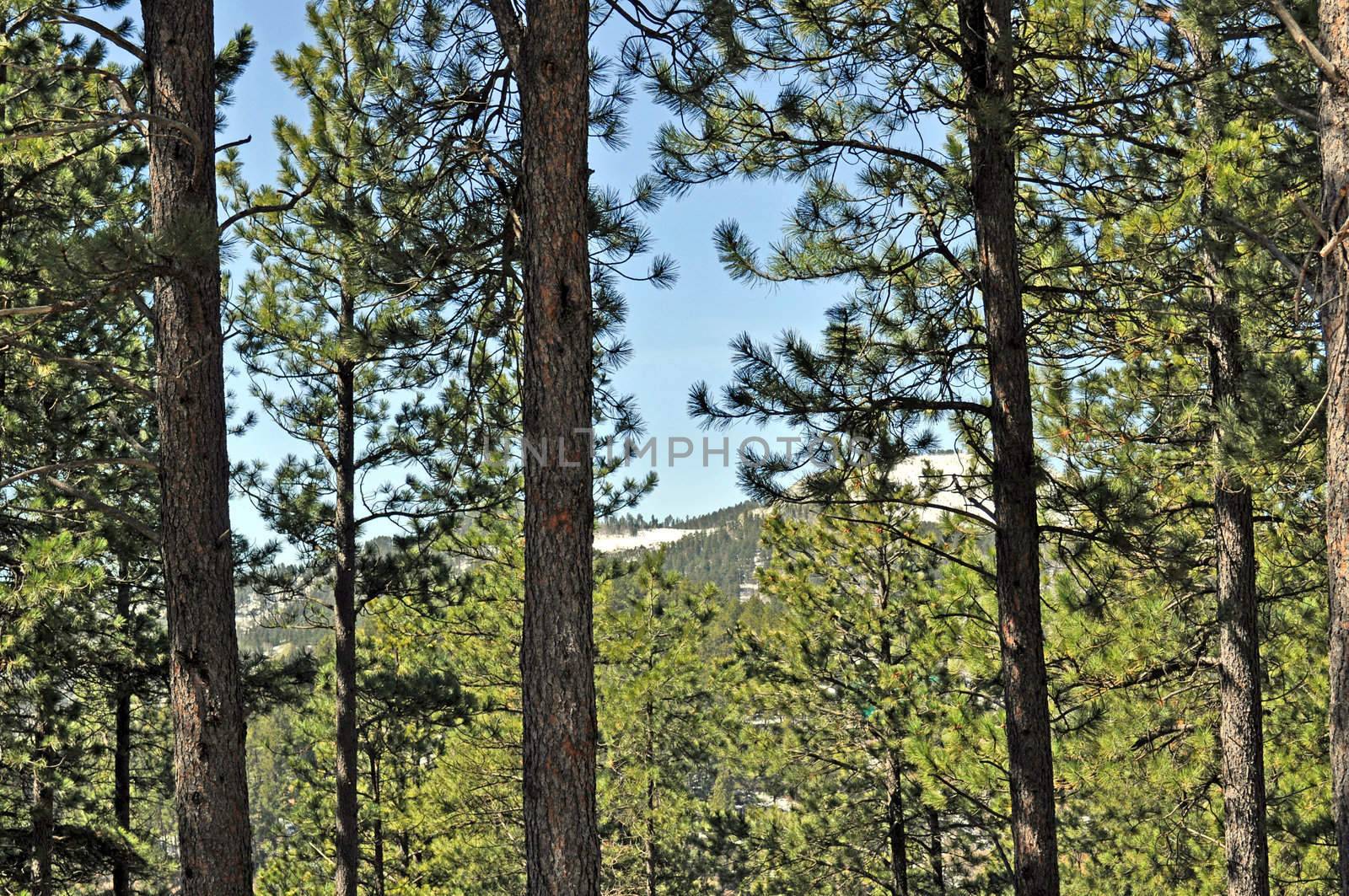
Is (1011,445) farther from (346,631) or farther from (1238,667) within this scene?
(346,631)

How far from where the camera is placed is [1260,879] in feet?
20.2

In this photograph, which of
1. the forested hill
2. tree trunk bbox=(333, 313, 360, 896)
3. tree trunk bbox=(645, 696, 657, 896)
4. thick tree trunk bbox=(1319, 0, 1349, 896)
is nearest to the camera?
thick tree trunk bbox=(1319, 0, 1349, 896)

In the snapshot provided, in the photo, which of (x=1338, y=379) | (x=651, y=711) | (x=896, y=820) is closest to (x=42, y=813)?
(x=651, y=711)

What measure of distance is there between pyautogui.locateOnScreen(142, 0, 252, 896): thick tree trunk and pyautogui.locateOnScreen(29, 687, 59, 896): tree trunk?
485 centimetres

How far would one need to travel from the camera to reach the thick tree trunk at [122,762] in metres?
9.09

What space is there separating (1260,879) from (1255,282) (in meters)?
4.01

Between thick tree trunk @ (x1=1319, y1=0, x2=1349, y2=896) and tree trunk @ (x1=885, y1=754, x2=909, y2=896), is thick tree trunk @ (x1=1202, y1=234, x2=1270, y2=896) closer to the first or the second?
thick tree trunk @ (x1=1319, y1=0, x2=1349, y2=896)

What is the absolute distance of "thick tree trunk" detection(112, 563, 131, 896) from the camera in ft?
29.8

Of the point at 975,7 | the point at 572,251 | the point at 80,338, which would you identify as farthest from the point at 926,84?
the point at 80,338

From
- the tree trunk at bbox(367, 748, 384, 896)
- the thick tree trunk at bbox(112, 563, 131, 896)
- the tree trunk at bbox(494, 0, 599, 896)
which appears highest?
the tree trunk at bbox(494, 0, 599, 896)

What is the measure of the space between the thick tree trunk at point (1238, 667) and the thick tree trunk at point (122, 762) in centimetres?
936

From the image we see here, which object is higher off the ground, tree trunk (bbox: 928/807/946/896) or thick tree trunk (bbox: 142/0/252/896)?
thick tree trunk (bbox: 142/0/252/896)

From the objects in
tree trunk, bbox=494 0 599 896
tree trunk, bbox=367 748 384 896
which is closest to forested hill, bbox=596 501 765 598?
tree trunk, bbox=367 748 384 896

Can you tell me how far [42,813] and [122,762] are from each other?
12.4ft
